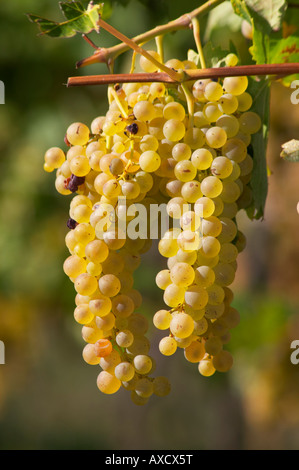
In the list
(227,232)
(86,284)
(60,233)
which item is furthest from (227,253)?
(60,233)

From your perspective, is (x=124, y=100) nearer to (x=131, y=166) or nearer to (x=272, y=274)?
(x=131, y=166)

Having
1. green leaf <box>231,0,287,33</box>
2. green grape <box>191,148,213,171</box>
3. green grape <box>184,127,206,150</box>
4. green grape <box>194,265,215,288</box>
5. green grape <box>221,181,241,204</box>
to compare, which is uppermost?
green leaf <box>231,0,287,33</box>

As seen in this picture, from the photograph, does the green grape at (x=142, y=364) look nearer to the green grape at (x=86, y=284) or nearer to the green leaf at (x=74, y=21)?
the green grape at (x=86, y=284)

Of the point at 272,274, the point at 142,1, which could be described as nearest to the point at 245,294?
the point at 272,274

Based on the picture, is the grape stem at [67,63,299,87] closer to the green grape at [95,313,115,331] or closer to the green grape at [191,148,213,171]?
the green grape at [191,148,213,171]

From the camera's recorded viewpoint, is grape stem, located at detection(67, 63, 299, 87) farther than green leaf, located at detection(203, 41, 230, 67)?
No

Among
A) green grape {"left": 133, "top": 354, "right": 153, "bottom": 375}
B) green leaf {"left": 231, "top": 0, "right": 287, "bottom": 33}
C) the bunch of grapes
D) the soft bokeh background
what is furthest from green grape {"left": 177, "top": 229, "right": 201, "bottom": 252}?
the soft bokeh background
